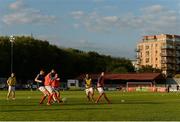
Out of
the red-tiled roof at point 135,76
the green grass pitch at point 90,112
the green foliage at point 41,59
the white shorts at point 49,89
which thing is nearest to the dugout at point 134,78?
the red-tiled roof at point 135,76

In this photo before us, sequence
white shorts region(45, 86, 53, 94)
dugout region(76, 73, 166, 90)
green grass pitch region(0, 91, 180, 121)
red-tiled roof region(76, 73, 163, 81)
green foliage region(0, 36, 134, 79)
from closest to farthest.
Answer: green grass pitch region(0, 91, 180, 121) → white shorts region(45, 86, 53, 94) → green foliage region(0, 36, 134, 79) → dugout region(76, 73, 166, 90) → red-tiled roof region(76, 73, 163, 81)

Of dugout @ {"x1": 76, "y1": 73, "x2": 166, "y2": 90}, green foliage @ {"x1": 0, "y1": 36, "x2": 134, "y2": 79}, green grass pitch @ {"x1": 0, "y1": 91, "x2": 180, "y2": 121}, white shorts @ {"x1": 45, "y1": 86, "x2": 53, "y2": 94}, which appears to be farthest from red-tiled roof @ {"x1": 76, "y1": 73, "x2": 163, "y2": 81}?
green grass pitch @ {"x1": 0, "y1": 91, "x2": 180, "y2": 121}

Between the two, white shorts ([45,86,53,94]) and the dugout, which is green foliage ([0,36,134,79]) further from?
white shorts ([45,86,53,94])

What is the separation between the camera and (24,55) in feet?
420

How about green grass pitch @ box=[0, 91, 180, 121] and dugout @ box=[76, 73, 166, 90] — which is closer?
green grass pitch @ box=[0, 91, 180, 121]

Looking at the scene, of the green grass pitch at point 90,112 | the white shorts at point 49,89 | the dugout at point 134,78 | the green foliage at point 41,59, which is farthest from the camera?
the dugout at point 134,78

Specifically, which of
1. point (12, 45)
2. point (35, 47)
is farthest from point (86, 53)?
point (12, 45)

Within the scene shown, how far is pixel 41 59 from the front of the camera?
437 feet

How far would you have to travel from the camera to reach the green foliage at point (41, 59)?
418ft

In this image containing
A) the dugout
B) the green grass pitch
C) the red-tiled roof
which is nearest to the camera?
the green grass pitch

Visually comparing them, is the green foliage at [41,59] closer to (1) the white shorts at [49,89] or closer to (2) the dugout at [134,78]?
(2) the dugout at [134,78]

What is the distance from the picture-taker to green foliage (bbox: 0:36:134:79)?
127 meters

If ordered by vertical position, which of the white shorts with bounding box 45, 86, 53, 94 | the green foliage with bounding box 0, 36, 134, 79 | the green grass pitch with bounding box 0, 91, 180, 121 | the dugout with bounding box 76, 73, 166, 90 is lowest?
the green grass pitch with bounding box 0, 91, 180, 121

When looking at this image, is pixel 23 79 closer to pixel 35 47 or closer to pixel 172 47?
pixel 35 47
